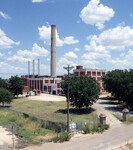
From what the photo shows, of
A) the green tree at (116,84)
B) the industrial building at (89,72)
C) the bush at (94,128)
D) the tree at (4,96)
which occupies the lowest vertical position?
the bush at (94,128)

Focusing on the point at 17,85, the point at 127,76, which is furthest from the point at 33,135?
the point at 17,85

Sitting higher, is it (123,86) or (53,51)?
(53,51)

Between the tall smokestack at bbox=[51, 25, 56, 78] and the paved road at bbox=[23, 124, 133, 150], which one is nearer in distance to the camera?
the paved road at bbox=[23, 124, 133, 150]

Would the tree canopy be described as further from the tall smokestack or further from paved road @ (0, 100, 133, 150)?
the tall smokestack

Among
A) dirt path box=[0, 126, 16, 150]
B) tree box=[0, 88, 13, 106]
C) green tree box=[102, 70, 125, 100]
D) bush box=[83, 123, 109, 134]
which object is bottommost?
dirt path box=[0, 126, 16, 150]

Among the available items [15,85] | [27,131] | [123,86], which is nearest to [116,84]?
[123,86]

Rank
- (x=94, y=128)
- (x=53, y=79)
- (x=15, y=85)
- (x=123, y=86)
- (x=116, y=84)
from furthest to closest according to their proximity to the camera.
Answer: (x=53, y=79) < (x=15, y=85) < (x=116, y=84) < (x=123, y=86) < (x=94, y=128)

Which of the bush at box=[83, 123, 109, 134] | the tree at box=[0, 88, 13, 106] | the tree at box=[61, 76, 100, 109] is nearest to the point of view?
the bush at box=[83, 123, 109, 134]

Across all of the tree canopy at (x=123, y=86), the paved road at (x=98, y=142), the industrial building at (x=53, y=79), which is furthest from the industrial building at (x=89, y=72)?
the paved road at (x=98, y=142)

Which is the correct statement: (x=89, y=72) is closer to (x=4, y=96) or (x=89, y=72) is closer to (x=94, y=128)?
(x=4, y=96)

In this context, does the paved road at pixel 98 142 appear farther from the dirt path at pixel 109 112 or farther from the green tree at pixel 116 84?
the green tree at pixel 116 84

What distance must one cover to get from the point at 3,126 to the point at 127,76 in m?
30.7

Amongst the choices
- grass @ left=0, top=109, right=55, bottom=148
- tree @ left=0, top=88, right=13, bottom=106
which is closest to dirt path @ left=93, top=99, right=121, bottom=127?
grass @ left=0, top=109, right=55, bottom=148

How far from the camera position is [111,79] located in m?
77.6
